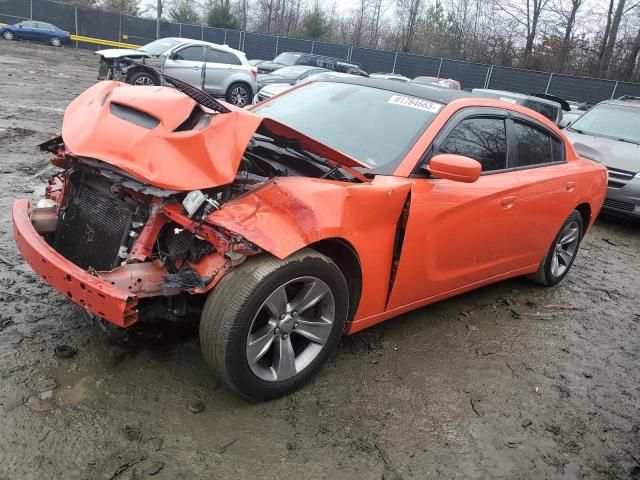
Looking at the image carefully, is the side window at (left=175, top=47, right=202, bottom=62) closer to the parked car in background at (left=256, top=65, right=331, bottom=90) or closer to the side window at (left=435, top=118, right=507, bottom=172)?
the parked car in background at (left=256, top=65, right=331, bottom=90)

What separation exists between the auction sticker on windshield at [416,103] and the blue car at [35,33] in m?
32.7

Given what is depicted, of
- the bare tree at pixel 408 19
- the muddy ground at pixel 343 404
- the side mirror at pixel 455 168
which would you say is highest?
the bare tree at pixel 408 19

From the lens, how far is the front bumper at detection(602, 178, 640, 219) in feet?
23.8

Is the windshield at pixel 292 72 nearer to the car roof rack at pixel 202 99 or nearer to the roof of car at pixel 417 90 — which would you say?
the roof of car at pixel 417 90

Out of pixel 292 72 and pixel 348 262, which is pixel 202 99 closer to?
pixel 348 262

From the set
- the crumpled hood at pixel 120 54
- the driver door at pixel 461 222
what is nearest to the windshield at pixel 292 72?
the crumpled hood at pixel 120 54

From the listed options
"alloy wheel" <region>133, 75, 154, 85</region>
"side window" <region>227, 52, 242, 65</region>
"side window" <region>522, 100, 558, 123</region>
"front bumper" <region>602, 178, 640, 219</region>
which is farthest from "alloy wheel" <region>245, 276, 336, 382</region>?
"side window" <region>227, 52, 242, 65</region>

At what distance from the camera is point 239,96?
620 inches

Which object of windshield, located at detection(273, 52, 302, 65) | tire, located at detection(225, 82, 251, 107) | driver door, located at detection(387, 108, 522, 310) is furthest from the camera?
windshield, located at detection(273, 52, 302, 65)

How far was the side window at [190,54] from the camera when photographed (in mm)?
14880

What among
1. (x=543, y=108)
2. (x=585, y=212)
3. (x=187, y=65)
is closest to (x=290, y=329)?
(x=585, y=212)

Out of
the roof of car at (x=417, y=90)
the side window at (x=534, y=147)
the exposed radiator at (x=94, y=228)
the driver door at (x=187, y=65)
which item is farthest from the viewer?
the driver door at (x=187, y=65)

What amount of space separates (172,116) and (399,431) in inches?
76.8

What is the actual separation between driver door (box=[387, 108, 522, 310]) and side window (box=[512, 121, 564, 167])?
214mm
